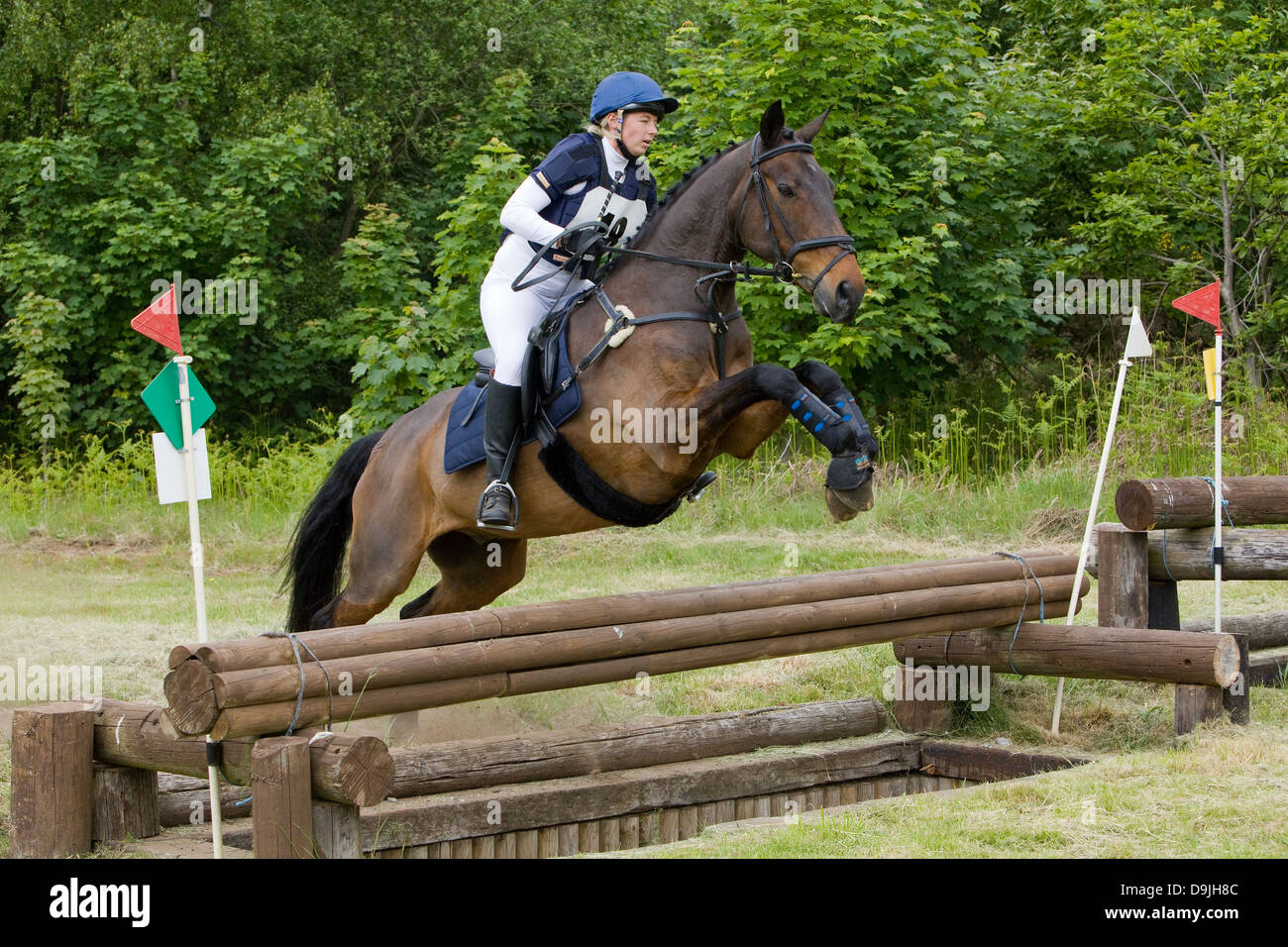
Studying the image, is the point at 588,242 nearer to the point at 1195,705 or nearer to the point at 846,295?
the point at 846,295

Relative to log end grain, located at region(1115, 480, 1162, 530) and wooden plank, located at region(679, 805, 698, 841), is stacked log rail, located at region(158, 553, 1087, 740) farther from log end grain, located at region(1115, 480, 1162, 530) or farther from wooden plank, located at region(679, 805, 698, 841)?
wooden plank, located at region(679, 805, 698, 841)

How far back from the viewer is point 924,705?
6.60 m

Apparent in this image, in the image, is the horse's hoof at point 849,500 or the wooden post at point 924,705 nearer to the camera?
the horse's hoof at point 849,500

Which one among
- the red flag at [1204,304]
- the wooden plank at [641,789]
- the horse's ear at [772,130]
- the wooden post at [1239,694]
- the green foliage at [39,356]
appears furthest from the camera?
the green foliage at [39,356]

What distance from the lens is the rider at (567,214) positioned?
191 inches

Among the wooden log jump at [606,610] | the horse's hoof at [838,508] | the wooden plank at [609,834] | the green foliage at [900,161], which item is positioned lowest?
the wooden plank at [609,834]

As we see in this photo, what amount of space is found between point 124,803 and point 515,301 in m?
2.33

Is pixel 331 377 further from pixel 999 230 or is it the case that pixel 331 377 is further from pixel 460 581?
pixel 460 581

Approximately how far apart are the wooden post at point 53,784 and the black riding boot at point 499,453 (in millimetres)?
1565

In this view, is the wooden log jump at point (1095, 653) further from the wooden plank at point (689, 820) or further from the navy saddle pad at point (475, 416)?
the navy saddle pad at point (475, 416)

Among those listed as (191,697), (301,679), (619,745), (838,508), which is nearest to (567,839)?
(619,745)

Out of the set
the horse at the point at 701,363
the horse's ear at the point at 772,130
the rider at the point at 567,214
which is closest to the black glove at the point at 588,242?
the rider at the point at 567,214
